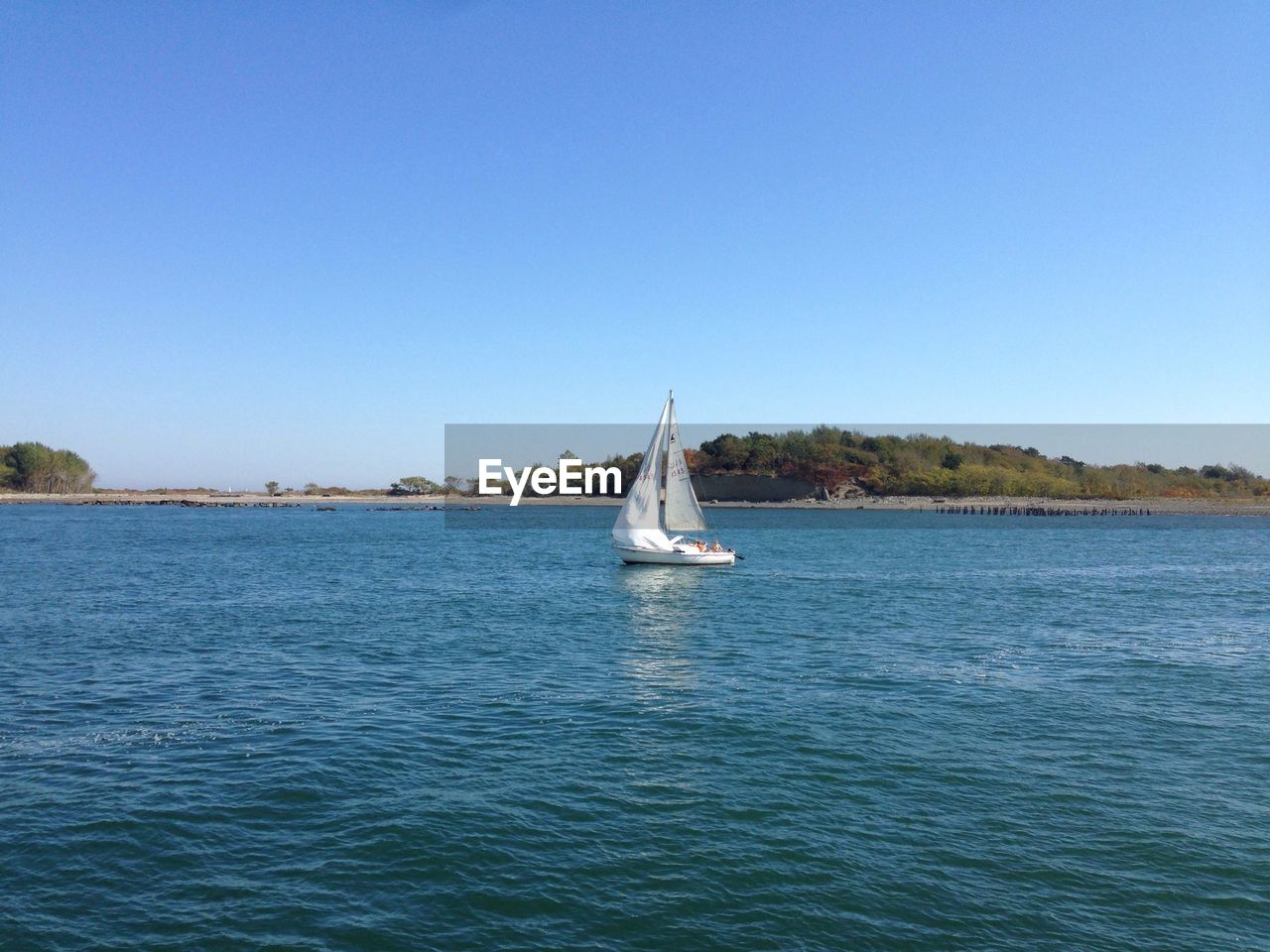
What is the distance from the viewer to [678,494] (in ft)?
226

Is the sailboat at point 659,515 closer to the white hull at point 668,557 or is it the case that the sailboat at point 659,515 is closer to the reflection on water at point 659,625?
the white hull at point 668,557

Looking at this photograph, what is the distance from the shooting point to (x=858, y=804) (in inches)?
694

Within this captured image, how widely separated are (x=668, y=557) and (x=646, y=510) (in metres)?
4.19

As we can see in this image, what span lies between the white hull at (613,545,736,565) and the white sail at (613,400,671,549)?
567mm

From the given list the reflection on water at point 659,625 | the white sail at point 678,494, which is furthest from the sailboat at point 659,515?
the reflection on water at point 659,625

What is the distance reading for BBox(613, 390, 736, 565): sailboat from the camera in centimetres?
6681

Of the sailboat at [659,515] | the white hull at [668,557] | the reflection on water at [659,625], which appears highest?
the sailboat at [659,515]

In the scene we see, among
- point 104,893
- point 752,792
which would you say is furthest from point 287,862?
point 752,792

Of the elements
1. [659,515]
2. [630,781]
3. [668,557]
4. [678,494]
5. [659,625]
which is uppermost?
[678,494]

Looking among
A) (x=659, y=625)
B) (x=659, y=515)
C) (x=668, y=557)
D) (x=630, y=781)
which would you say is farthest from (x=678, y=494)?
(x=630, y=781)

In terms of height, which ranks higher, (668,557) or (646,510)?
(646,510)

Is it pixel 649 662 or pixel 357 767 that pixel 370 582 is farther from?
pixel 357 767

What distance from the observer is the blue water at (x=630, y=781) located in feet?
43.6

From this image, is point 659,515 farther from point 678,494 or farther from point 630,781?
point 630,781
